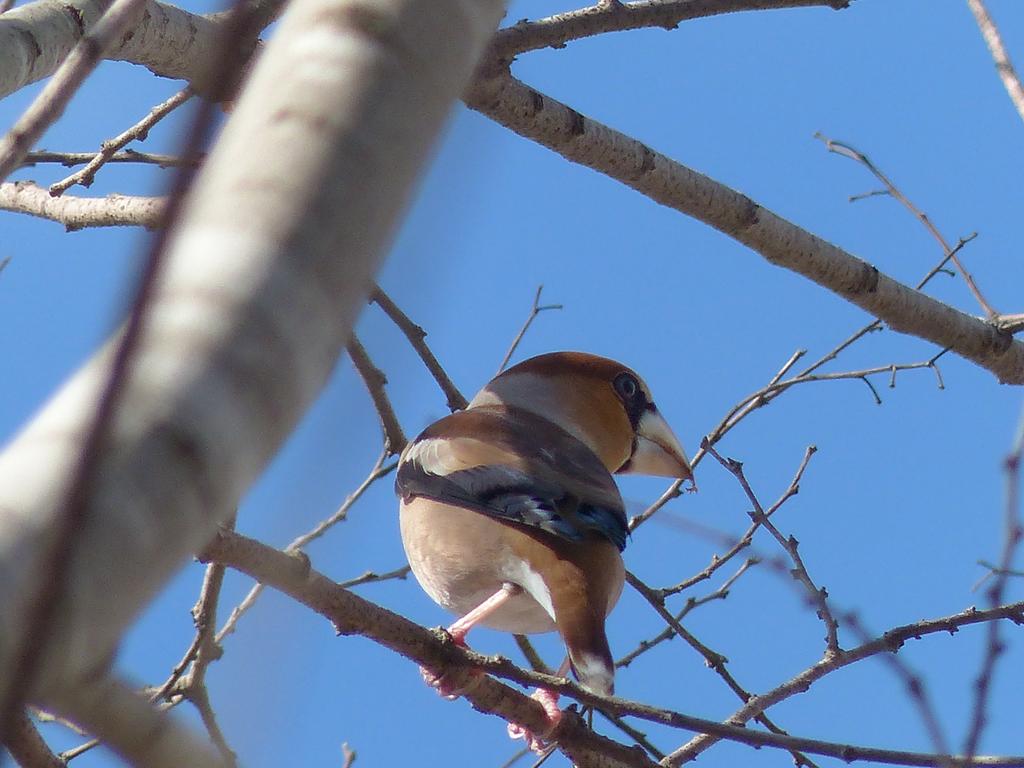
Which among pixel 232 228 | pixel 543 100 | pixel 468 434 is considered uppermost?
pixel 543 100

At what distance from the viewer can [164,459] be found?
0.58 m

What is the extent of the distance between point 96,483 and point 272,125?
25 centimetres

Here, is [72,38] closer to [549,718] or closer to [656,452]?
[549,718]

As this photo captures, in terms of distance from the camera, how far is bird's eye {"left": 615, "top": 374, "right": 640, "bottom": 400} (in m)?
5.25

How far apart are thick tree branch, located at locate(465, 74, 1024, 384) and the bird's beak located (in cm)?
115

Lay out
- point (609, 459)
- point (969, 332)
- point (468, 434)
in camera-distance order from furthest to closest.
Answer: point (609, 459), point (969, 332), point (468, 434)

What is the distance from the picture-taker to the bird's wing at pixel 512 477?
3.49 meters

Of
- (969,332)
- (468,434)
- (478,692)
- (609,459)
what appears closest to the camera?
(478,692)

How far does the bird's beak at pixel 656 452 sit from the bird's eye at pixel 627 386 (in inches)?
4.3

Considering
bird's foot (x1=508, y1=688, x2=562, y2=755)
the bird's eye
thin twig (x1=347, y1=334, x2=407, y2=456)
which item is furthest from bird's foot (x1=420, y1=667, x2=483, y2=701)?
the bird's eye

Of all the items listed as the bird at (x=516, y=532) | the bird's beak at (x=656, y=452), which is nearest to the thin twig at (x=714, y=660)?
the bird at (x=516, y=532)

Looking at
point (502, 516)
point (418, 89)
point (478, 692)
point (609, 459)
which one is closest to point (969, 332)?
point (609, 459)

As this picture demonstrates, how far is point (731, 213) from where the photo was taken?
3.92m

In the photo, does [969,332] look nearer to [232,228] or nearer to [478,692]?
[478,692]
